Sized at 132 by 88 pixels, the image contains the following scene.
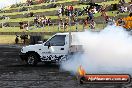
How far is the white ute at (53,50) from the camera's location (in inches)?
782

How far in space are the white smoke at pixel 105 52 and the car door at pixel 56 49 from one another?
0.71 m

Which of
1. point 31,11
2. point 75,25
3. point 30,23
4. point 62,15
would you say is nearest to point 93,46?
point 75,25

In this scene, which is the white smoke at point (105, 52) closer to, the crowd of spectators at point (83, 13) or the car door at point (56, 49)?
the car door at point (56, 49)

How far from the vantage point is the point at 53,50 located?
2033 centimetres

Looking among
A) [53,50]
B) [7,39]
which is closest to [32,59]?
[53,50]

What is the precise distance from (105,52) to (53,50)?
330 centimetres

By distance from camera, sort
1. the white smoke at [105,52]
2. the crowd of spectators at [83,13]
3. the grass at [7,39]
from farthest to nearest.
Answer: the grass at [7,39] → the crowd of spectators at [83,13] → the white smoke at [105,52]

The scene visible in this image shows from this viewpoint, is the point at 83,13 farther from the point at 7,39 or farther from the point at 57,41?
the point at 57,41

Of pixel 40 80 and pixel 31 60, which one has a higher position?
pixel 40 80

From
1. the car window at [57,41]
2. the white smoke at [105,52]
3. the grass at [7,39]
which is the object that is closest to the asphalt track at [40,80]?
the white smoke at [105,52]

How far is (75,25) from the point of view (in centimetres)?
3928

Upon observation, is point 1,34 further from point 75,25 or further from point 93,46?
point 93,46

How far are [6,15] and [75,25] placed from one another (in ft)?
75.5

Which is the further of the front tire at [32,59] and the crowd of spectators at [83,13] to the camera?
the crowd of spectators at [83,13]
